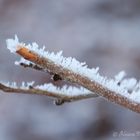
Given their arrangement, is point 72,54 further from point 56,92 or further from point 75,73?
point 75,73

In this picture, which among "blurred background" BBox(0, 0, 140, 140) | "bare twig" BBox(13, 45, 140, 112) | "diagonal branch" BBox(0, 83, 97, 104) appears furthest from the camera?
"blurred background" BBox(0, 0, 140, 140)

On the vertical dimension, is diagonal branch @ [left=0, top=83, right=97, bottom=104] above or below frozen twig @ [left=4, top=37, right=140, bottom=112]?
above

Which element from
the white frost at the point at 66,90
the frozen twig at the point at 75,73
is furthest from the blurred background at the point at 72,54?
the frozen twig at the point at 75,73

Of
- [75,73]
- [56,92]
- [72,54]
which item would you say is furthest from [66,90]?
[72,54]

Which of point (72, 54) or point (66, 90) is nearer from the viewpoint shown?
point (66, 90)

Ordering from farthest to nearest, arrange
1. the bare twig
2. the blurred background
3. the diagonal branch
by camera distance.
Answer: the blurred background < the diagonal branch < the bare twig

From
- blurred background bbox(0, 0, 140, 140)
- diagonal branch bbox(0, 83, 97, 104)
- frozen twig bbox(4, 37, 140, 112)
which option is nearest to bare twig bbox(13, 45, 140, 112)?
frozen twig bbox(4, 37, 140, 112)

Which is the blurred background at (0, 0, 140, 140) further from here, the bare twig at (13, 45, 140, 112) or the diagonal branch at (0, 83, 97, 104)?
the bare twig at (13, 45, 140, 112)
